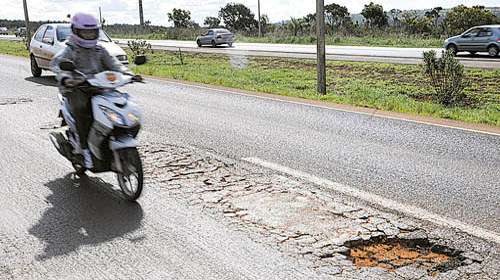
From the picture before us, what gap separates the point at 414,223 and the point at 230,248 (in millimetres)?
1564

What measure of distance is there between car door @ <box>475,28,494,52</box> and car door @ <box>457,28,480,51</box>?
0.75 ft

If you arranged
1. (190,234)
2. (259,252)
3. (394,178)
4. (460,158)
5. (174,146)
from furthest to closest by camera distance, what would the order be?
(174,146) → (460,158) → (394,178) → (190,234) → (259,252)

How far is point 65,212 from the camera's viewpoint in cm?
506

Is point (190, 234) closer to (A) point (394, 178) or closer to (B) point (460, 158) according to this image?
(A) point (394, 178)

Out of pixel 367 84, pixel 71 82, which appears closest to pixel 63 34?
pixel 367 84

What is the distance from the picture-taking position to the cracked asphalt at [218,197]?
3932 millimetres

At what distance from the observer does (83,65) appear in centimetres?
564

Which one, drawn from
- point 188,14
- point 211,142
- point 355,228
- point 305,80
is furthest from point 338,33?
point 355,228

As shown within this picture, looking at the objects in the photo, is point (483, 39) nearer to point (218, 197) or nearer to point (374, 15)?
point (218, 197)

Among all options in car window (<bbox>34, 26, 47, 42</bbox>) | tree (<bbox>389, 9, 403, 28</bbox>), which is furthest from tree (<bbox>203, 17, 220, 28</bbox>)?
car window (<bbox>34, 26, 47, 42</bbox>)

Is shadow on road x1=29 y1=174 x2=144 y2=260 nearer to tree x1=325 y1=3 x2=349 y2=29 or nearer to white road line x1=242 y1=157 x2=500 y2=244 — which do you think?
white road line x1=242 y1=157 x2=500 y2=244

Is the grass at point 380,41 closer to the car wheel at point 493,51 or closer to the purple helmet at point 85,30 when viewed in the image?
the car wheel at point 493,51

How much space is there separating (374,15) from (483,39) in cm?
3001

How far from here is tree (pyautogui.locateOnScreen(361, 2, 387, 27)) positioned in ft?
179
